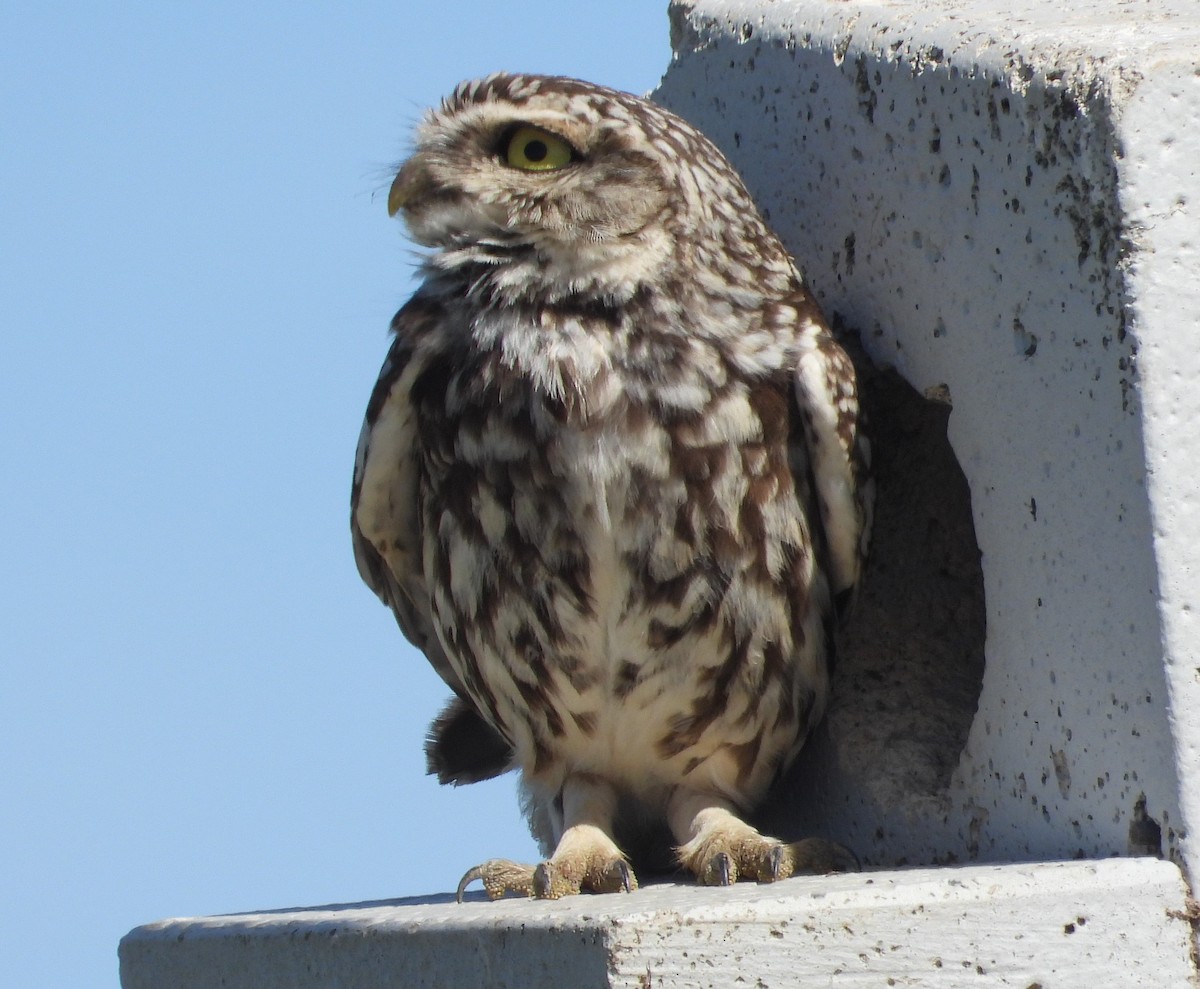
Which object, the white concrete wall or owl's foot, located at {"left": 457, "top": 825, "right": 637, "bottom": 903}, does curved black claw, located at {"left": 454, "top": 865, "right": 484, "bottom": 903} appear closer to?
owl's foot, located at {"left": 457, "top": 825, "right": 637, "bottom": 903}

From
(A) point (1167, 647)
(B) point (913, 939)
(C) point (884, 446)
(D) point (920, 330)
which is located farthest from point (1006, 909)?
(C) point (884, 446)

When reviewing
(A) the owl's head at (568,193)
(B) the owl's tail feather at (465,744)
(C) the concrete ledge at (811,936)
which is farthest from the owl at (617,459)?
(B) the owl's tail feather at (465,744)

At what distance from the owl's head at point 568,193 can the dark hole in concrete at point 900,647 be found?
49 cm

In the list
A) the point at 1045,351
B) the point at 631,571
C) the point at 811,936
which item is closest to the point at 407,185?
the point at 631,571

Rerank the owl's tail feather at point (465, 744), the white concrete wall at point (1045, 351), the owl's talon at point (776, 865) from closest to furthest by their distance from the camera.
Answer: the white concrete wall at point (1045, 351), the owl's talon at point (776, 865), the owl's tail feather at point (465, 744)

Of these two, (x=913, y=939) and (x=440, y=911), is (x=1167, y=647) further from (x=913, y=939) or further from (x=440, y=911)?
(x=440, y=911)

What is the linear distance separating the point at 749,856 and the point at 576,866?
0.96ft

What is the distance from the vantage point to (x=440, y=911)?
271 centimetres

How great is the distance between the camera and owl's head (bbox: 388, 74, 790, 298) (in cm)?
314

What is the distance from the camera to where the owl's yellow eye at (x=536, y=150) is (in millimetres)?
3195

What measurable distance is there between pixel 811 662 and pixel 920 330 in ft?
2.14

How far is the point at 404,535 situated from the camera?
3.51 meters

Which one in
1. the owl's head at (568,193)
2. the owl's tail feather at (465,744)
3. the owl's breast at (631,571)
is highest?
the owl's head at (568,193)

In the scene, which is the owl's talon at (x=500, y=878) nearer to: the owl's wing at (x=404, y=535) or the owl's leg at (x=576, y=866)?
the owl's leg at (x=576, y=866)
